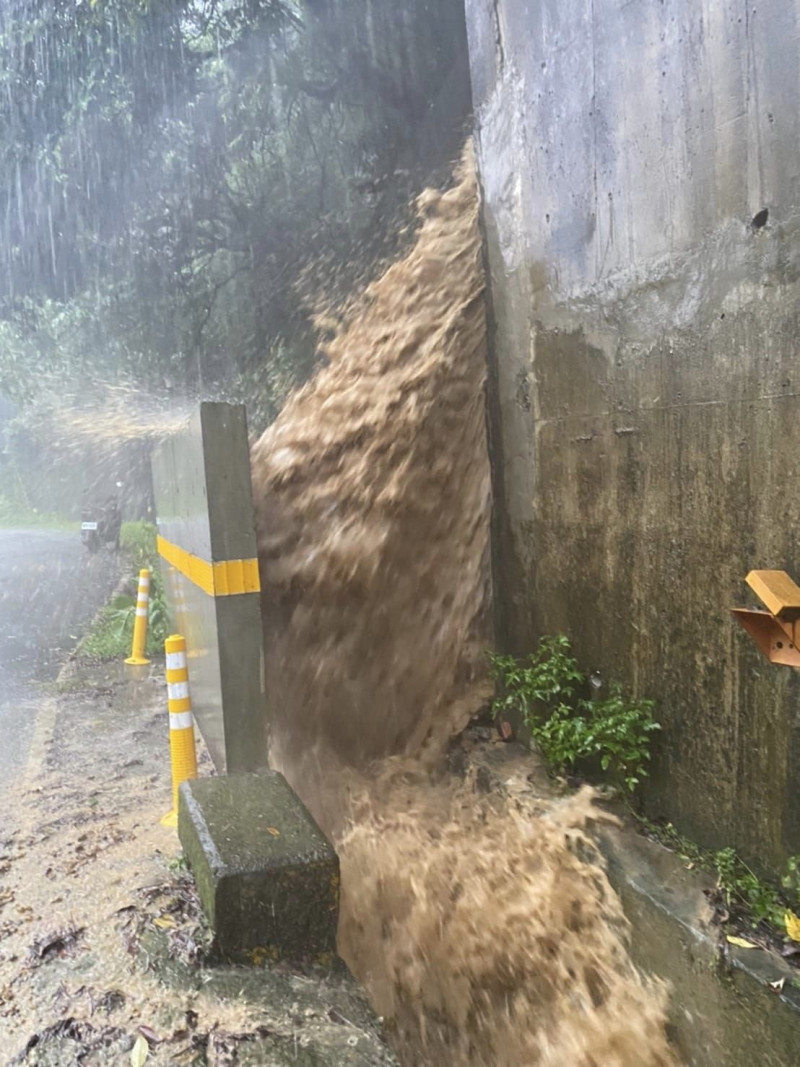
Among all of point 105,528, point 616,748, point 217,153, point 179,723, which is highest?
point 217,153

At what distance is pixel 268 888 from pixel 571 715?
6.45ft

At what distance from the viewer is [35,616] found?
38.4ft

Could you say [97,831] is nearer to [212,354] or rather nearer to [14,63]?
[212,354]

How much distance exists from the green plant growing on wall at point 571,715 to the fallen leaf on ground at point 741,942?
88 centimetres

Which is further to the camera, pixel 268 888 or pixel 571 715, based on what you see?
pixel 571 715

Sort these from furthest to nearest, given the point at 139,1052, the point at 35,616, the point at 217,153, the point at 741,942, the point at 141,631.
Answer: the point at 35,616 < the point at 217,153 < the point at 141,631 < the point at 741,942 < the point at 139,1052

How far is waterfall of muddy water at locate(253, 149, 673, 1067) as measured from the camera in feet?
12.9

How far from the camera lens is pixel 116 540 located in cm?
1752

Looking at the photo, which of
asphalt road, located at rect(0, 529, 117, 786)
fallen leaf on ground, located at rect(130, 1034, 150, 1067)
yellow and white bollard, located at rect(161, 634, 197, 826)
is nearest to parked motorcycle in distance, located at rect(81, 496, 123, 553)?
asphalt road, located at rect(0, 529, 117, 786)

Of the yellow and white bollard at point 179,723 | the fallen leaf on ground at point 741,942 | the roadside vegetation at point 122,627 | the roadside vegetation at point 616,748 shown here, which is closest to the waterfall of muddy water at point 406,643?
the roadside vegetation at point 616,748

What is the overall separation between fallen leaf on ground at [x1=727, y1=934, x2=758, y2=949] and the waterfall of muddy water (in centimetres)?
97

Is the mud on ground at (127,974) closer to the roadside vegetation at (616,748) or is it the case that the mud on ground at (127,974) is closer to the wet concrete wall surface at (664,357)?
the roadside vegetation at (616,748)

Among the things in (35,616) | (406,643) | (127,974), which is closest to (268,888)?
(127,974)

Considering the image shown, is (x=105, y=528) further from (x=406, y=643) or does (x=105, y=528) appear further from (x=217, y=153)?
(x=406, y=643)
